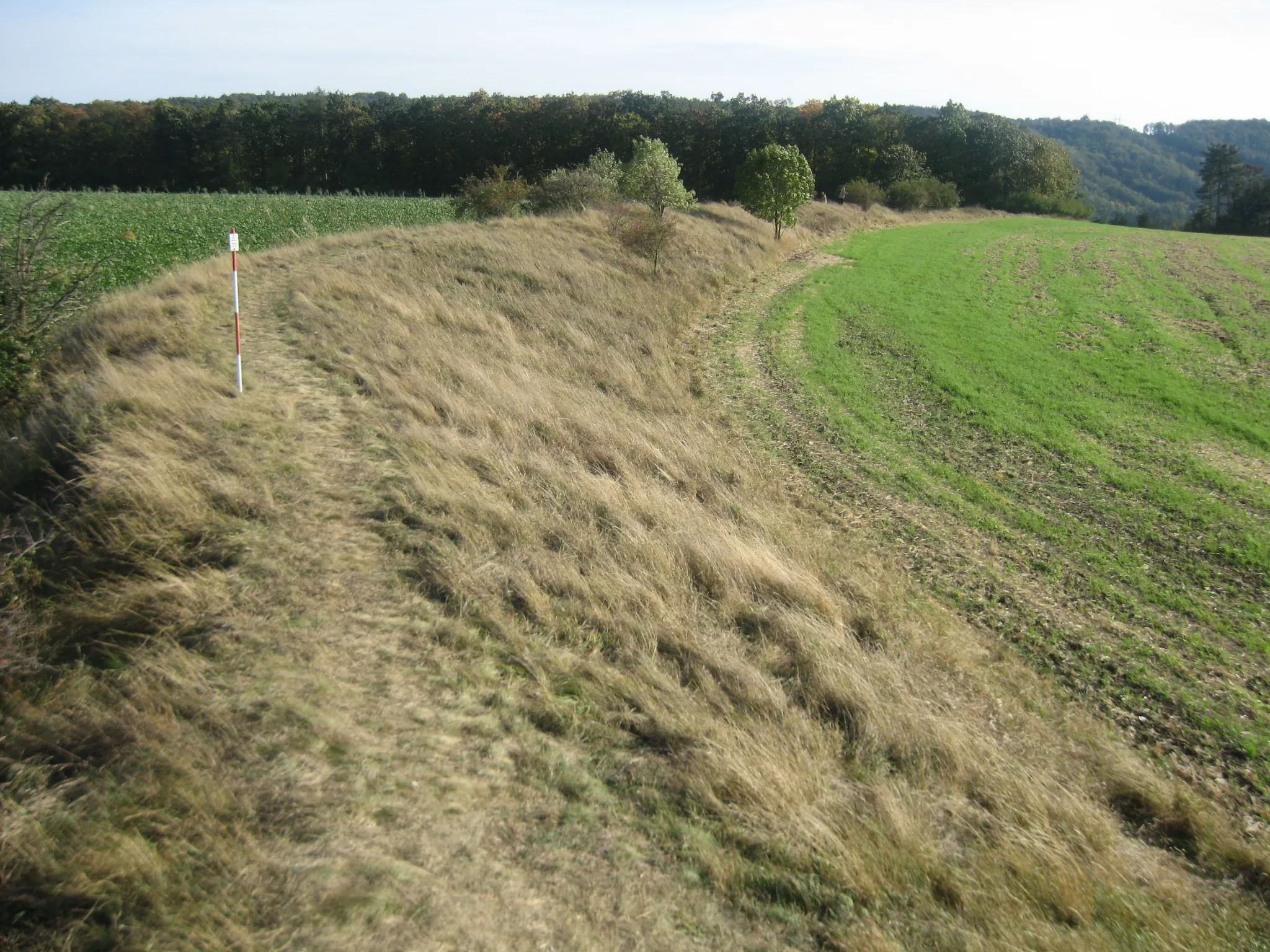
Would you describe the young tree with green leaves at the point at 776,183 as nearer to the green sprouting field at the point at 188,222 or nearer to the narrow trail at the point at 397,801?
the green sprouting field at the point at 188,222

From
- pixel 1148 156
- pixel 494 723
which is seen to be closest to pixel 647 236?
pixel 494 723

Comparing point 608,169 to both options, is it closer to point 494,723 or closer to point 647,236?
point 647,236

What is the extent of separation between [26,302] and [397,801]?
32.2 feet

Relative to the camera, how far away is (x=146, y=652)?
508 cm

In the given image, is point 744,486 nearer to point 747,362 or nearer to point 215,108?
point 747,362

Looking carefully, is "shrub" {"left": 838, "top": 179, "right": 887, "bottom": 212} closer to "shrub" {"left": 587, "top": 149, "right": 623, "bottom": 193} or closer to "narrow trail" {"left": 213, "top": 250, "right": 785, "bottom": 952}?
"shrub" {"left": 587, "top": 149, "right": 623, "bottom": 193}

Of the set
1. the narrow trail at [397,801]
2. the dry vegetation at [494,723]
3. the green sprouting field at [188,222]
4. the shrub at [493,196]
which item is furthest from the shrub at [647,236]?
the narrow trail at [397,801]

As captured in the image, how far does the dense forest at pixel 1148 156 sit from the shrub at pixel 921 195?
56005 millimetres

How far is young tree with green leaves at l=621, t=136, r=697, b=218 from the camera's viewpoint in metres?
23.8

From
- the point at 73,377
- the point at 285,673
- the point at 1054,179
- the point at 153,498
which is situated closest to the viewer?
the point at 285,673

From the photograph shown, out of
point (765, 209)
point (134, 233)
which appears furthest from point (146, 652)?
point (765, 209)

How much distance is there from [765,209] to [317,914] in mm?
31185

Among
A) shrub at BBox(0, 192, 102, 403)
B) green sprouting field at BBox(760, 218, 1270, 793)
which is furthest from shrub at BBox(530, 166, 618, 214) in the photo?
shrub at BBox(0, 192, 102, 403)

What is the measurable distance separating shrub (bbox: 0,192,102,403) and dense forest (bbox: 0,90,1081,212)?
175ft
